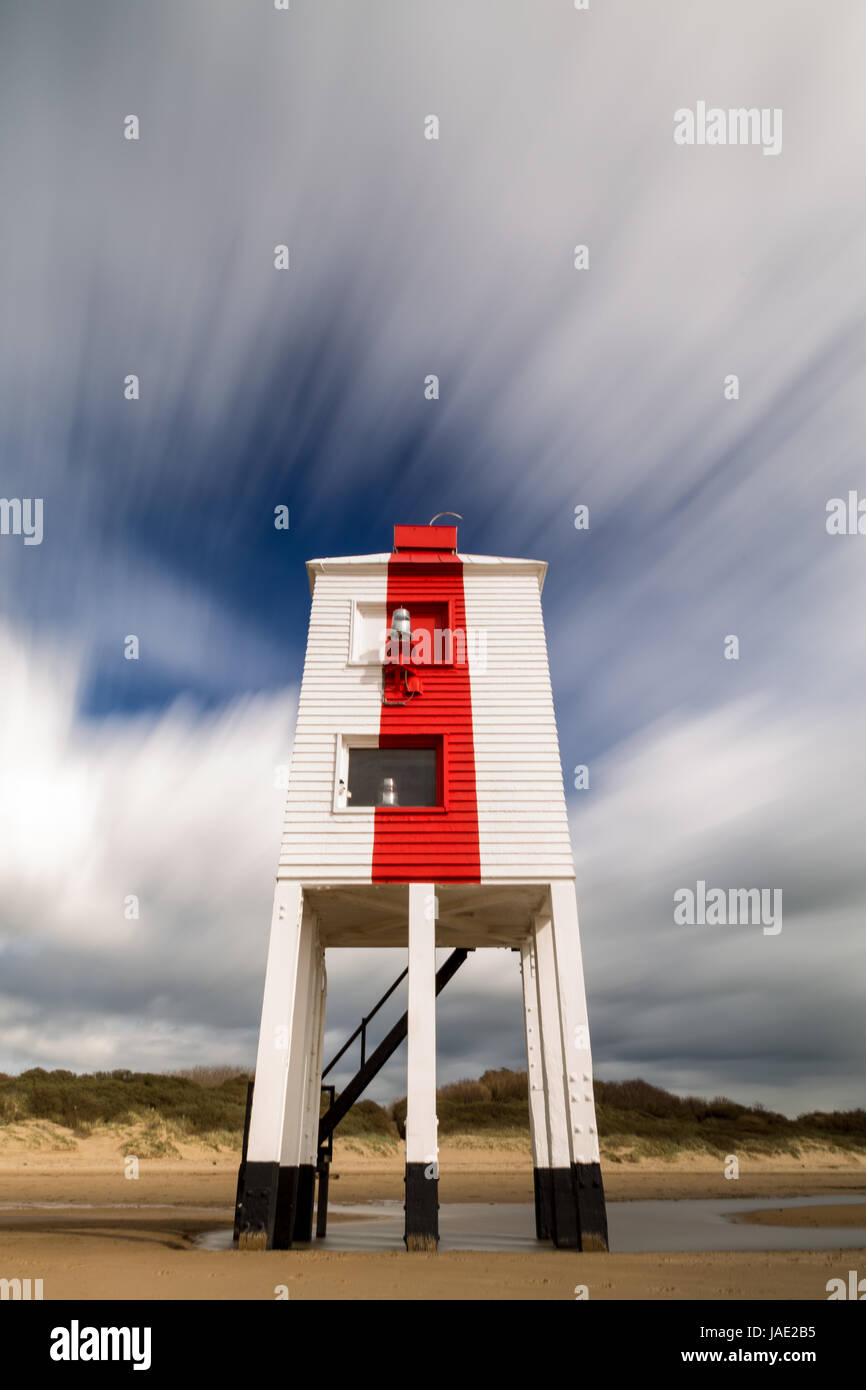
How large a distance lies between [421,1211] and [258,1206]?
2.08m

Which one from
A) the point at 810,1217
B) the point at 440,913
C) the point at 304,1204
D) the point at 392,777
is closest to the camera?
the point at 392,777

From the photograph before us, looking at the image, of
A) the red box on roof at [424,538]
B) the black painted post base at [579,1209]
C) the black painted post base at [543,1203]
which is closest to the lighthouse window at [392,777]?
the red box on roof at [424,538]

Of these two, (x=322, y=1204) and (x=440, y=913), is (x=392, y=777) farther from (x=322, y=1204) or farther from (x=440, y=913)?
(x=322, y=1204)

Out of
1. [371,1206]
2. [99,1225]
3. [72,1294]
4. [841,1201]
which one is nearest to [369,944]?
[99,1225]

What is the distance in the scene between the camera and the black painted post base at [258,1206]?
1024 centimetres

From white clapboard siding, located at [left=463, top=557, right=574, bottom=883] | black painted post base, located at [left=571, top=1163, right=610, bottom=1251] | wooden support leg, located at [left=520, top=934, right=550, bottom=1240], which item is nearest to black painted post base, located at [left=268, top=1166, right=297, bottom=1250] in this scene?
wooden support leg, located at [left=520, top=934, right=550, bottom=1240]

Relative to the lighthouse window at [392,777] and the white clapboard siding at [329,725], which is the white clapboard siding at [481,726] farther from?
the lighthouse window at [392,777]

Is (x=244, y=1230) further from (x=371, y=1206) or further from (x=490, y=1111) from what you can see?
(x=490, y=1111)

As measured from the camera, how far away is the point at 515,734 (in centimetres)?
1334

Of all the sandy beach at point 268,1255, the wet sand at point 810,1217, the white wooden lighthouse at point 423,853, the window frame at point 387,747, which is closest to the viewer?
the sandy beach at point 268,1255

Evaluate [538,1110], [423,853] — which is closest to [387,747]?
[423,853]

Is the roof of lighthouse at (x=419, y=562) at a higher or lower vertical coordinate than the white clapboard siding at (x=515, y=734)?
higher

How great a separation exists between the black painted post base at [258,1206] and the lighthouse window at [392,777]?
17.1 feet
